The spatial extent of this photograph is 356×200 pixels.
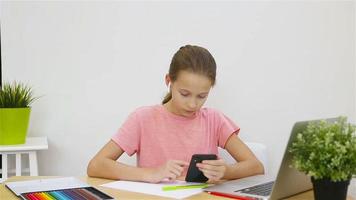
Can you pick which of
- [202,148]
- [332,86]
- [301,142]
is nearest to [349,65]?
[332,86]

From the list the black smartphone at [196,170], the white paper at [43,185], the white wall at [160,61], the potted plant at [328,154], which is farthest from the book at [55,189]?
the white wall at [160,61]

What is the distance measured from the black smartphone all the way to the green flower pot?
105 cm

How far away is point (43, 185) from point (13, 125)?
79 centimetres

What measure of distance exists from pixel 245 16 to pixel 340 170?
5.21 feet

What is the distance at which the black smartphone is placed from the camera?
136cm

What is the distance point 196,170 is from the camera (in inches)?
54.7

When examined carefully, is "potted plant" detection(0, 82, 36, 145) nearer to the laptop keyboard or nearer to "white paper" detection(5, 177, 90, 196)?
"white paper" detection(5, 177, 90, 196)

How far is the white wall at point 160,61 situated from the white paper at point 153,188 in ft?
3.26

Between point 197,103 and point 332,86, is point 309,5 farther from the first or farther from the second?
point 197,103

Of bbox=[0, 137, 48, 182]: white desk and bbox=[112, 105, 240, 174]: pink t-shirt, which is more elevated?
bbox=[112, 105, 240, 174]: pink t-shirt

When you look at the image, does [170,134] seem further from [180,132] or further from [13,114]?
[13,114]

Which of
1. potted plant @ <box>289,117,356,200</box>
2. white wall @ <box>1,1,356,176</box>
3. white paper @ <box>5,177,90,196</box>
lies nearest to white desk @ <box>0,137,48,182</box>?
white wall @ <box>1,1,356,176</box>

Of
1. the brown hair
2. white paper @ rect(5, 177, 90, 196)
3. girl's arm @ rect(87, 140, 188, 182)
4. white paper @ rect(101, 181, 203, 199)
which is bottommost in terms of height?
white paper @ rect(101, 181, 203, 199)

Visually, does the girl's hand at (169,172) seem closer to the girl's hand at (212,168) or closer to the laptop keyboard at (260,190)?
the girl's hand at (212,168)
